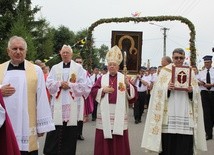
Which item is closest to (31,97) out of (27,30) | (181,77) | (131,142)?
(181,77)

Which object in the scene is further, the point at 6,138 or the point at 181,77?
the point at 181,77

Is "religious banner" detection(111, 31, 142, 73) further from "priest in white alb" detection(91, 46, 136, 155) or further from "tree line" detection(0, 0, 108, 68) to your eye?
"tree line" detection(0, 0, 108, 68)

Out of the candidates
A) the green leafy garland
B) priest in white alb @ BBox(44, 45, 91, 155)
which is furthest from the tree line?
priest in white alb @ BBox(44, 45, 91, 155)

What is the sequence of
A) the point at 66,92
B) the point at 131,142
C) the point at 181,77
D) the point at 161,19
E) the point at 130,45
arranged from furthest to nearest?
the point at 161,19 < the point at 131,142 < the point at 130,45 < the point at 66,92 < the point at 181,77

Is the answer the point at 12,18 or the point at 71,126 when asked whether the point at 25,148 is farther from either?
the point at 12,18

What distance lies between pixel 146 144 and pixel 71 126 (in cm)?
190

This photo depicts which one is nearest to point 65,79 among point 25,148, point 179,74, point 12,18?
point 179,74

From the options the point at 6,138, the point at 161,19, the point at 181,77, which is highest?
the point at 161,19

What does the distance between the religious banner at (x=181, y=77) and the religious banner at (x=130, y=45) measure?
273cm

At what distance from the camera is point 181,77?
6.48 m

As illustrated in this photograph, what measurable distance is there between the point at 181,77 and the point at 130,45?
305cm

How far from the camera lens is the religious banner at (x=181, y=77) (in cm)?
646

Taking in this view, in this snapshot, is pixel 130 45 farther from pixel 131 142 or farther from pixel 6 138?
pixel 6 138

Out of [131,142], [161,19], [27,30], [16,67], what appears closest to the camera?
[16,67]
